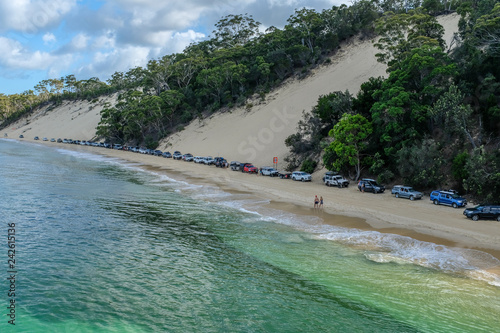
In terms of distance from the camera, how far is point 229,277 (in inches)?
712

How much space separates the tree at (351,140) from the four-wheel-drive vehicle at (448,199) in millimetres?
11594

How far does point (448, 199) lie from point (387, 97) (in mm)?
15692

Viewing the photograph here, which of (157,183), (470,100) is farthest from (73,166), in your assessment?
(470,100)

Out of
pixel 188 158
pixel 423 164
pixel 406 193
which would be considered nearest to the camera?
pixel 406 193

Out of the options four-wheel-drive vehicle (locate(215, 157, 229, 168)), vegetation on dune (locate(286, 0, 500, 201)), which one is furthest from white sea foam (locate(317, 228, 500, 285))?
four-wheel-drive vehicle (locate(215, 157, 229, 168))

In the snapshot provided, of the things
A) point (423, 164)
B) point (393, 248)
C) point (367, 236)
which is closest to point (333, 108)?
point (423, 164)

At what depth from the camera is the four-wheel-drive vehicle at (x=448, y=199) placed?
3098 cm

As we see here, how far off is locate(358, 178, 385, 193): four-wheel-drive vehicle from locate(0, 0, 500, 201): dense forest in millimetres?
1470

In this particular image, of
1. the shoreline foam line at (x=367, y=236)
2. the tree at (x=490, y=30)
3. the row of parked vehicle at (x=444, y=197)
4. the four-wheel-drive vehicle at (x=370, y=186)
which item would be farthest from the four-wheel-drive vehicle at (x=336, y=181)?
the tree at (x=490, y=30)

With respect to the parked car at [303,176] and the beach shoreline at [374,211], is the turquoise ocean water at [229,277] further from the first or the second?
the parked car at [303,176]

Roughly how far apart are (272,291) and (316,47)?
3238 inches

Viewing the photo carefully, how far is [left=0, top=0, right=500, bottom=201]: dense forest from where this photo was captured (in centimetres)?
3666

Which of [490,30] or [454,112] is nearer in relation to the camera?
[454,112]

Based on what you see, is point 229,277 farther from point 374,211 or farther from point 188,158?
point 188,158
